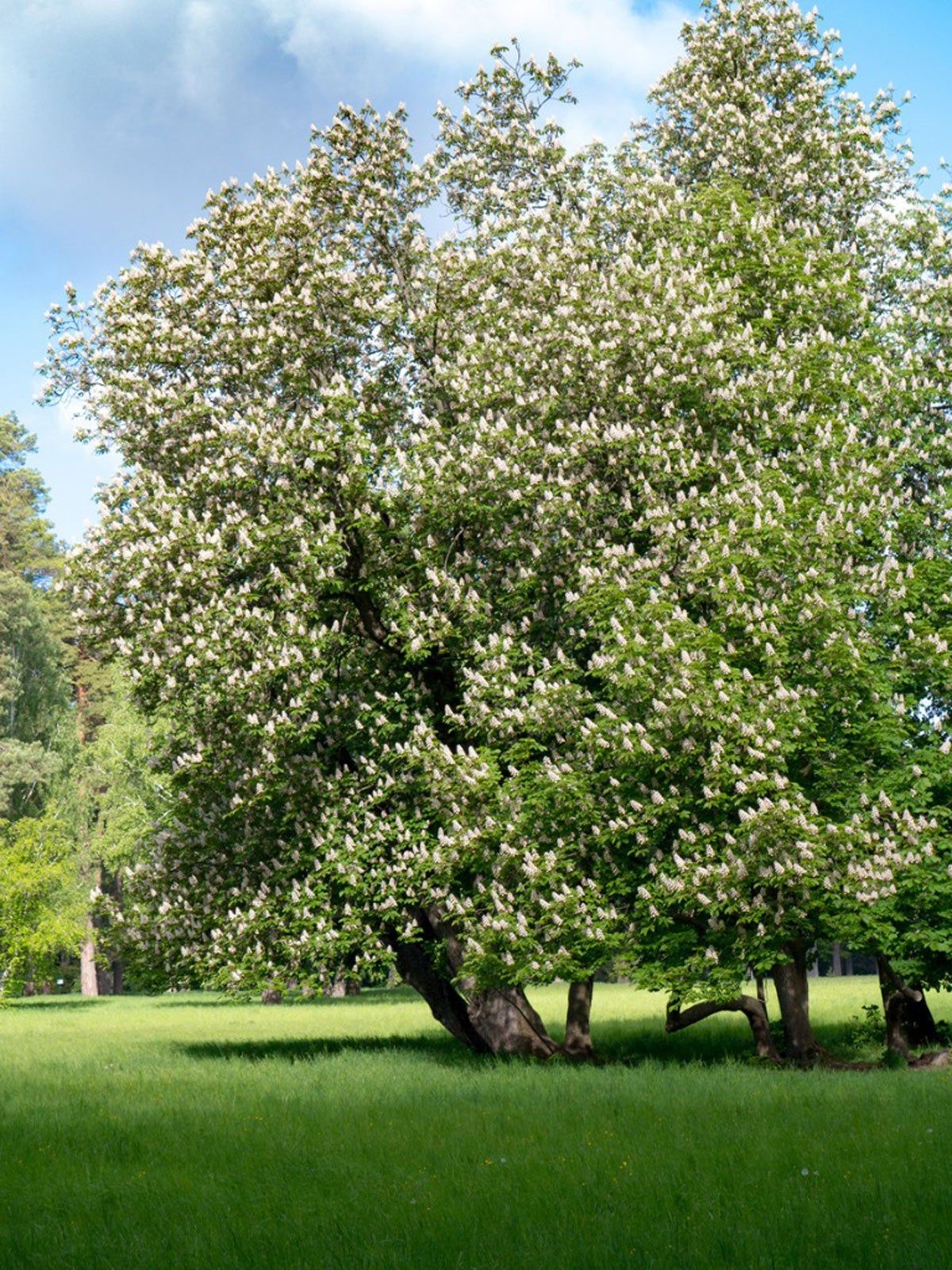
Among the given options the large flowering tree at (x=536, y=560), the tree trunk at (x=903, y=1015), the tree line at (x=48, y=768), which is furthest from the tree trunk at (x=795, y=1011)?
the tree line at (x=48, y=768)

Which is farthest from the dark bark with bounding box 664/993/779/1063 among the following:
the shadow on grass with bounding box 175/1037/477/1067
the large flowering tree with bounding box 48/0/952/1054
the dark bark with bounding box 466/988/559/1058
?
the shadow on grass with bounding box 175/1037/477/1067

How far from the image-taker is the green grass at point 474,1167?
10023 millimetres

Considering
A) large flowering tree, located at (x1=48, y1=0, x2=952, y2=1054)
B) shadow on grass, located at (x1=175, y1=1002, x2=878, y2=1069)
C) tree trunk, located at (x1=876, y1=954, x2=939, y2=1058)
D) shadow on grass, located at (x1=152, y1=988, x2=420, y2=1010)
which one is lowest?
shadow on grass, located at (x1=152, y1=988, x2=420, y2=1010)

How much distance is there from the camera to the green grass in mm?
10023

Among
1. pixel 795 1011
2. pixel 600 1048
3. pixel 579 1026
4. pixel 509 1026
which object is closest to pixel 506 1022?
pixel 509 1026

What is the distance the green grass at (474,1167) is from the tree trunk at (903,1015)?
10.8ft

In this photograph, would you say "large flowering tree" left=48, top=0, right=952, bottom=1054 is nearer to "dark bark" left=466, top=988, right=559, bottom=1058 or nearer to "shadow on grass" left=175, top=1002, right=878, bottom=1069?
"dark bark" left=466, top=988, right=559, bottom=1058

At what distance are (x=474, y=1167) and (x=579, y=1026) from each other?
13.8 m

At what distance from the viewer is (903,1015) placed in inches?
1039

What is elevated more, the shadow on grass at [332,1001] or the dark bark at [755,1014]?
the dark bark at [755,1014]

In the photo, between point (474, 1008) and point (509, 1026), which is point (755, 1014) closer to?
point (509, 1026)

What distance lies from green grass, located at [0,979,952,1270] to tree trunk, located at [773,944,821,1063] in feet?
3.80

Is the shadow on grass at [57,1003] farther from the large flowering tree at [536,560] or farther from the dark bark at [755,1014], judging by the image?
the dark bark at [755,1014]

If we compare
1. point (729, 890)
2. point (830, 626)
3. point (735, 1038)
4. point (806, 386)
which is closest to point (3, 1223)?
point (729, 890)
